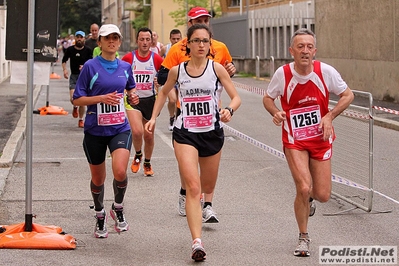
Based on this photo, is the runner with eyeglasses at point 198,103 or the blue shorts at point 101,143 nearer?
the runner with eyeglasses at point 198,103

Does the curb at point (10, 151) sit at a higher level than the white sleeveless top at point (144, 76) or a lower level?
lower

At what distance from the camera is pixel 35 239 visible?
7.86 meters

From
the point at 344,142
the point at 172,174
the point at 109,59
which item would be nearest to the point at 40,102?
the point at 172,174

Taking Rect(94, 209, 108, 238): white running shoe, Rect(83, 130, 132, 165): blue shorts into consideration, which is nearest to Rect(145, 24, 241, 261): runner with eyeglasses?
Rect(83, 130, 132, 165): blue shorts

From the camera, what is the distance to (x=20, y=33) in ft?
26.7

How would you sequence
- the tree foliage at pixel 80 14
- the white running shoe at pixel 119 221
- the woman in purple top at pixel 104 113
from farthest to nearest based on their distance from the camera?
the tree foliage at pixel 80 14 → the white running shoe at pixel 119 221 → the woman in purple top at pixel 104 113

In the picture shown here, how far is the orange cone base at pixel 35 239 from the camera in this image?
780 centimetres

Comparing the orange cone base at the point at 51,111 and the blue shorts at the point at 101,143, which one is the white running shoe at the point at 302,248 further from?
the orange cone base at the point at 51,111

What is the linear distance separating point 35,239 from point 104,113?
1277mm

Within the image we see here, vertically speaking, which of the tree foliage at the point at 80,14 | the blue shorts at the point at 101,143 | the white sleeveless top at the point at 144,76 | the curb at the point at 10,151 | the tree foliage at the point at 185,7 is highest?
the tree foliage at the point at 80,14

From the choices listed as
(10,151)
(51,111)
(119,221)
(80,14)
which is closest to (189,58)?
(119,221)

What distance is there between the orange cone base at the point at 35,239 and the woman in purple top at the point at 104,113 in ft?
1.63

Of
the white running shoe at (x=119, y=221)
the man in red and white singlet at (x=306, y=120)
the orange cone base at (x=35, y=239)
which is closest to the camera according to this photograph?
the man in red and white singlet at (x=306, y=120)

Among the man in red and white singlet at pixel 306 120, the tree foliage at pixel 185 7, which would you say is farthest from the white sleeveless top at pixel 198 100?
the tree foliage at pixel 185 7
